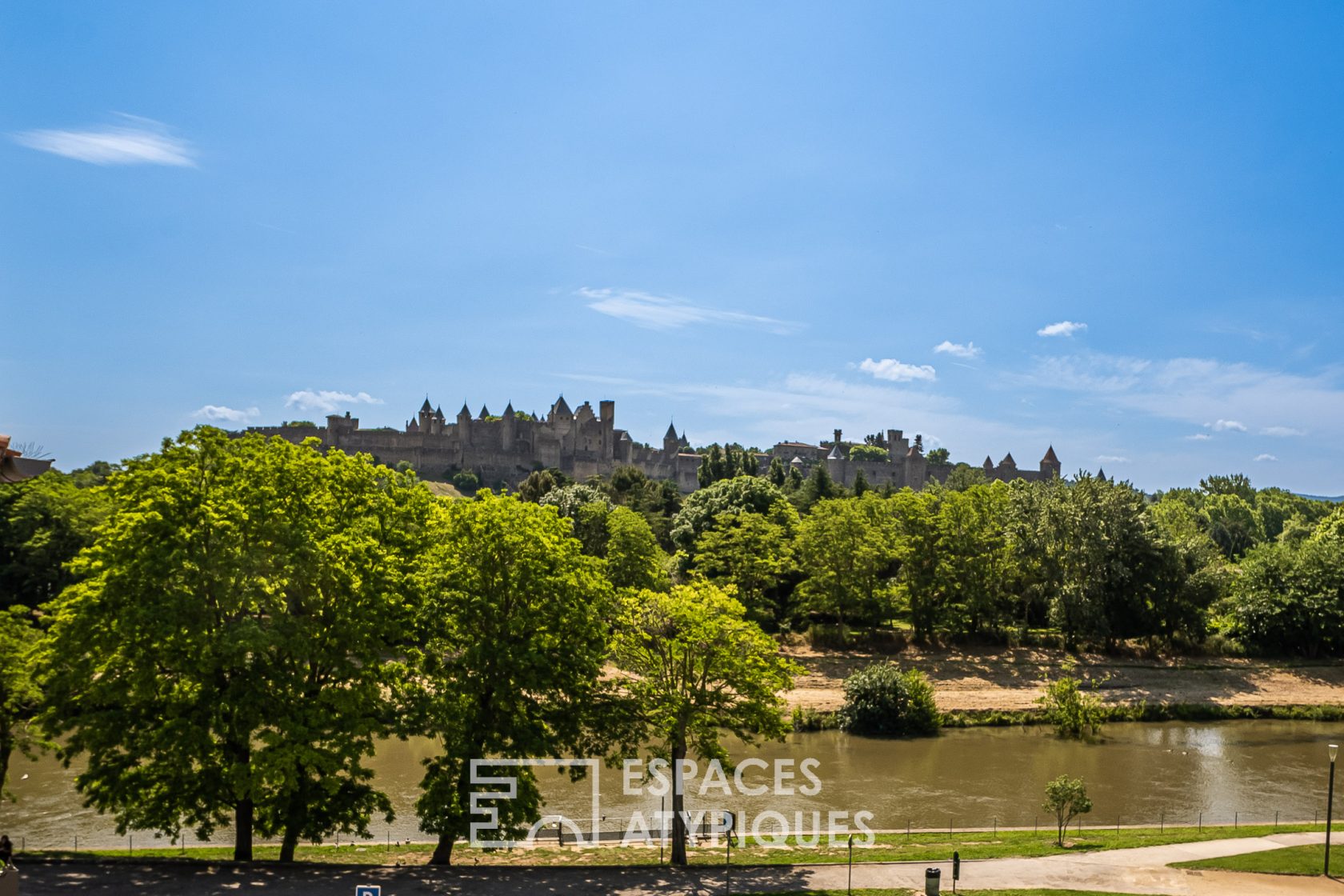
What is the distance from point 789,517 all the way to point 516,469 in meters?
85.5

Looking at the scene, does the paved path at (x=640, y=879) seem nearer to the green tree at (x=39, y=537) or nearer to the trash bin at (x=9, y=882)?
the trash bin at (x=9, y=882)

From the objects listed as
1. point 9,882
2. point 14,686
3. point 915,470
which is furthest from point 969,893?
point 915,470

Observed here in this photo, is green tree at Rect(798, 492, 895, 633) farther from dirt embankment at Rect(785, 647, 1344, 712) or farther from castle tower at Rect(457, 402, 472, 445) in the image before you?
castle tower at Rect(457, 402, 472, 445)

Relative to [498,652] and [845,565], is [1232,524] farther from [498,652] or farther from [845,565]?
[498,652]

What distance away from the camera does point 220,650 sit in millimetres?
15891

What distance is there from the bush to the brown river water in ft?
2.78

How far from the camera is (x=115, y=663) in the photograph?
53.9ft

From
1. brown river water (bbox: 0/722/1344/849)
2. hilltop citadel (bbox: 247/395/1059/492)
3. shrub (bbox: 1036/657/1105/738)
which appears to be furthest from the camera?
hilltop citadel (bbox: 247/395/1059/492)

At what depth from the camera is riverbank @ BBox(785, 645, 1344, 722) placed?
41531 millimetres

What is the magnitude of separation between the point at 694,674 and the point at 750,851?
4.03 metres

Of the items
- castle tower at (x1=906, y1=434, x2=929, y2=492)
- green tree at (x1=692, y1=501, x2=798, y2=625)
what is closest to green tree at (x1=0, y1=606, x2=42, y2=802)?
green tree at (x1=692, y1=501, x2=798, y2=625)

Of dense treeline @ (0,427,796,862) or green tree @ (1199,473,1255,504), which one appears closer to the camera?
dense treeline @ (0,427,796,862)

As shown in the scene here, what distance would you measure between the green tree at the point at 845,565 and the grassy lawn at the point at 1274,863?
27.9 meters

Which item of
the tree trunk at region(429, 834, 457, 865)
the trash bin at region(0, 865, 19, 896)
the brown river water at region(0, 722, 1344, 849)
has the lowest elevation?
the brown river water at region(0, 722, 1344, 849)
